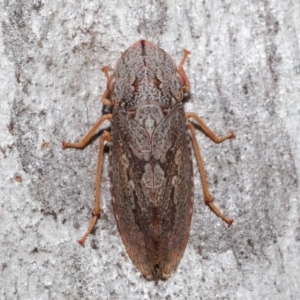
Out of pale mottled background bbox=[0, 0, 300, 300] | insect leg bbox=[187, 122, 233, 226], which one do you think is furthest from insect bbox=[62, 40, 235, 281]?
pale mottled background bbox=[0, 0, 300, 300]

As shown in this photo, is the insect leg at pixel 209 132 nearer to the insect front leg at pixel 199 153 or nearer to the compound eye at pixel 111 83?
the insect front leg at pixel 199 153

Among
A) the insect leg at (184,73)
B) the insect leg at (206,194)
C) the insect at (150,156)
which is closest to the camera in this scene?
the insect at (150,156)

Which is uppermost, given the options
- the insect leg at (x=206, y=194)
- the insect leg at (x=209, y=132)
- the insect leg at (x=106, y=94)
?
the insect leg at (x=106, y=94)

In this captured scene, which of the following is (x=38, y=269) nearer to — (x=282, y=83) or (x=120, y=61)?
(x=120, y=61)

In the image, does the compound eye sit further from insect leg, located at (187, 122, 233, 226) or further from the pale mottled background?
insect leg, located at (187, 122, 233, 226)

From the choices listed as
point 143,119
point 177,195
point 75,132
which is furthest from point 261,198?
point 75,132

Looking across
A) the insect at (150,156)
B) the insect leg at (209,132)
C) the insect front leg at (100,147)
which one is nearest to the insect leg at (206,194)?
the insect at (150,156)

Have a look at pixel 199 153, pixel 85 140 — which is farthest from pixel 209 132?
pixel 85 140
